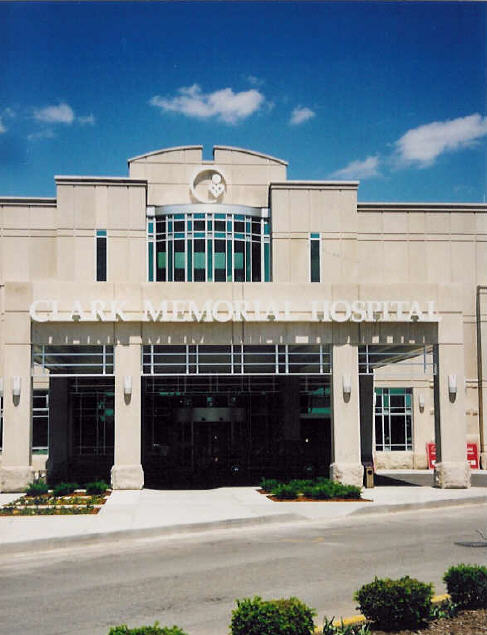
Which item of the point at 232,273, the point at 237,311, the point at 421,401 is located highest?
the point at 232,273

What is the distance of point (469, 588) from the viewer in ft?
36.2

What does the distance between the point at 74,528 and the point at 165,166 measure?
26.7m

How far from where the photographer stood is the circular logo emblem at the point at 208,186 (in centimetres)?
4317

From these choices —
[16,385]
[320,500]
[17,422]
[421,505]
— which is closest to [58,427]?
[17,422]

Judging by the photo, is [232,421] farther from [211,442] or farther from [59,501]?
[59,501]

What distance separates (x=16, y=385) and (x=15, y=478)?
3275 mm

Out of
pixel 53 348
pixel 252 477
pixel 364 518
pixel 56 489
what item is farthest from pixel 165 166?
pixel 364 518

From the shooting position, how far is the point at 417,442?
43.7 m

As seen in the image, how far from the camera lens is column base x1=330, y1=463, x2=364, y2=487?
2973 cm

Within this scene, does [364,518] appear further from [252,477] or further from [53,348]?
[53,348]

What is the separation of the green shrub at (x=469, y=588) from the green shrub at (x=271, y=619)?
243 centimetres

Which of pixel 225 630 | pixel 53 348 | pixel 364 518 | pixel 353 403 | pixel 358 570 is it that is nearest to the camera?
pixel 225 630

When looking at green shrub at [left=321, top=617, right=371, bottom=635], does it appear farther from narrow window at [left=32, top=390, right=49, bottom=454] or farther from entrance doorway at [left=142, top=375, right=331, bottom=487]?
narrow window at [left=32, top=390, right=49, bottom=454]

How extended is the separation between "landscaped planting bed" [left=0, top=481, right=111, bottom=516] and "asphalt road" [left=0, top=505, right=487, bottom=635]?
501cm
